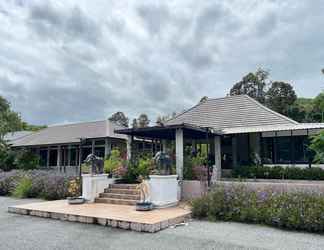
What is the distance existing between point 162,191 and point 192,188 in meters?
1.57

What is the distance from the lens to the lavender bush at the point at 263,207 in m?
6.33

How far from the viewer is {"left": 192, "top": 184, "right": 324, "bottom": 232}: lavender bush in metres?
6.33

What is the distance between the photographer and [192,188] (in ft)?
33.4

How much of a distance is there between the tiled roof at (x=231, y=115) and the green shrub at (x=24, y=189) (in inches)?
375

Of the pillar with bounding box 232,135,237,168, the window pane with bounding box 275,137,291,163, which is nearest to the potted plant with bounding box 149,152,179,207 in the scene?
the pillar with bounding box 232,135,237,168

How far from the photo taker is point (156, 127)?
10883mm

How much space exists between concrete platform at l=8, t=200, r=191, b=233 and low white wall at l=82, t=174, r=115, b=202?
1.02 metres

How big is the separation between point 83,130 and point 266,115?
55.3 feet

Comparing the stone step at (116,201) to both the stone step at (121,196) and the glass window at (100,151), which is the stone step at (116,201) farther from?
the glass window at (100,151)

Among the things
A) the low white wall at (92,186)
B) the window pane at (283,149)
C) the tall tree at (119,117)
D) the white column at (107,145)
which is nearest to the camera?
the low white wall at (92,186)

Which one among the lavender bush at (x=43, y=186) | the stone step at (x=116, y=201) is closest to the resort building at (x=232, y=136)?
the lavender bush at (x=43, y=186)

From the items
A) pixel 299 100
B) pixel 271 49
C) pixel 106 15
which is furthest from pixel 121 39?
pixel 299 100

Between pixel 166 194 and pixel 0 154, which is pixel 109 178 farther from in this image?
pixel 0 154

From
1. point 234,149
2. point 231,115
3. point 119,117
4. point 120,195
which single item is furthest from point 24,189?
point 119,117
